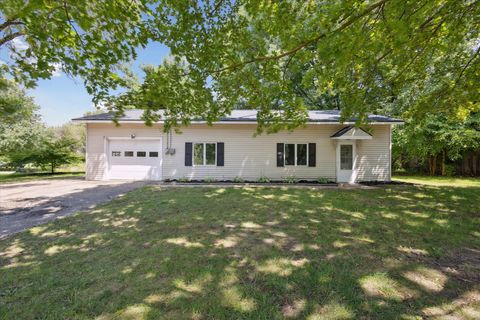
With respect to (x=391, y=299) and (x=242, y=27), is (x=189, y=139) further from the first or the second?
(x=391, y=299)

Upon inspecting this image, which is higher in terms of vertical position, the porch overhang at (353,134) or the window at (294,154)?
the porch overhang at (353,134)

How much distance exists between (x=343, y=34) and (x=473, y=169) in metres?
17.1

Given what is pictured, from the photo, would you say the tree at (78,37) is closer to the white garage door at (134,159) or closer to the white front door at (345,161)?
the white garage door at (134,159)

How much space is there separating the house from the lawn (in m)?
6.03

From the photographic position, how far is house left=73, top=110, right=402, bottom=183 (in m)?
11.4

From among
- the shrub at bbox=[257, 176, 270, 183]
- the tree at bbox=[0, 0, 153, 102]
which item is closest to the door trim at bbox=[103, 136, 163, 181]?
the shrub at bbox=[257, 176, 270, 183]

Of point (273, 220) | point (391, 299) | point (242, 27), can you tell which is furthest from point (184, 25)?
point (391, 299)

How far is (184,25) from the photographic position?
359 centimetres

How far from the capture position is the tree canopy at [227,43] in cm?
275

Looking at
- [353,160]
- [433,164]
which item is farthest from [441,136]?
[353,160]

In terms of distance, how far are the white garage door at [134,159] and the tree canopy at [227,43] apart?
739 centimetres

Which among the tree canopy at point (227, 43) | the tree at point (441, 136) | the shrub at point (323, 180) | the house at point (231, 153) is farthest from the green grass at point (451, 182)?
the tree canopy at point (227, 43)

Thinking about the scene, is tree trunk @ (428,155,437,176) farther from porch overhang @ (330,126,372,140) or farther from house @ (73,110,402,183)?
porch overhang @ (330,126,372,140)

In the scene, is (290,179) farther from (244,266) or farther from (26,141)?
(26,141)
